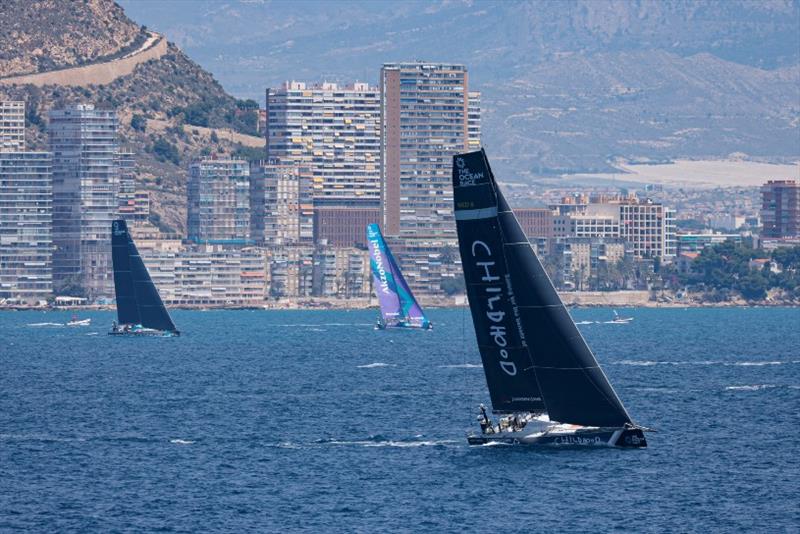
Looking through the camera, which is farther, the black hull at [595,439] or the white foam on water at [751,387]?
the white foam on water at [751,387]

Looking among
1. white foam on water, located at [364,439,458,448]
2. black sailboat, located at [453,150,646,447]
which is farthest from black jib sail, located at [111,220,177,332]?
black sailboat, located at [453,150,646,447]

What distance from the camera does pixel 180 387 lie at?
387 feet

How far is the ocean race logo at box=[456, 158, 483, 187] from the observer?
75.6 meters

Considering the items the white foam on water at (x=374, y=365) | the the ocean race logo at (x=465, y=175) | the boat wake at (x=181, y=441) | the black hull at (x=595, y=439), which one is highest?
the the ocean race logo at (x=465, y=175)

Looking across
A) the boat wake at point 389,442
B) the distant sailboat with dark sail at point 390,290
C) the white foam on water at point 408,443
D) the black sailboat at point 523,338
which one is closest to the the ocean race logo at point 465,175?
the black sailboat at point 523,338

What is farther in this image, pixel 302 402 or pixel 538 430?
pixel 302 402

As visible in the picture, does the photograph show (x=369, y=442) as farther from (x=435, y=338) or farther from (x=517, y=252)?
(x=435, y=338)

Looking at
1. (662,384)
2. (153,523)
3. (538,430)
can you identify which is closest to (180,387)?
(662,384)

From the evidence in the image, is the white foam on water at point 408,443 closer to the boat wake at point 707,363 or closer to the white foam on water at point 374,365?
the white foam on water at point 374,365

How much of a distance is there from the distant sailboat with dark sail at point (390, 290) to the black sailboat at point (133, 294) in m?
17.7

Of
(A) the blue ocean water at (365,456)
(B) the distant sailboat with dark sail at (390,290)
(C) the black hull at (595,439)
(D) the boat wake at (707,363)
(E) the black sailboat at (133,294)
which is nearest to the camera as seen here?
(A) the blue ocean water at (365,456)

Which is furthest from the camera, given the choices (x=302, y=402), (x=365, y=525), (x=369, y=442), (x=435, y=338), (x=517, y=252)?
(x=435, y=338)

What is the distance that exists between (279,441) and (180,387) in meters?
32.5

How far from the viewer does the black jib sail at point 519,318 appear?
75.6 m
